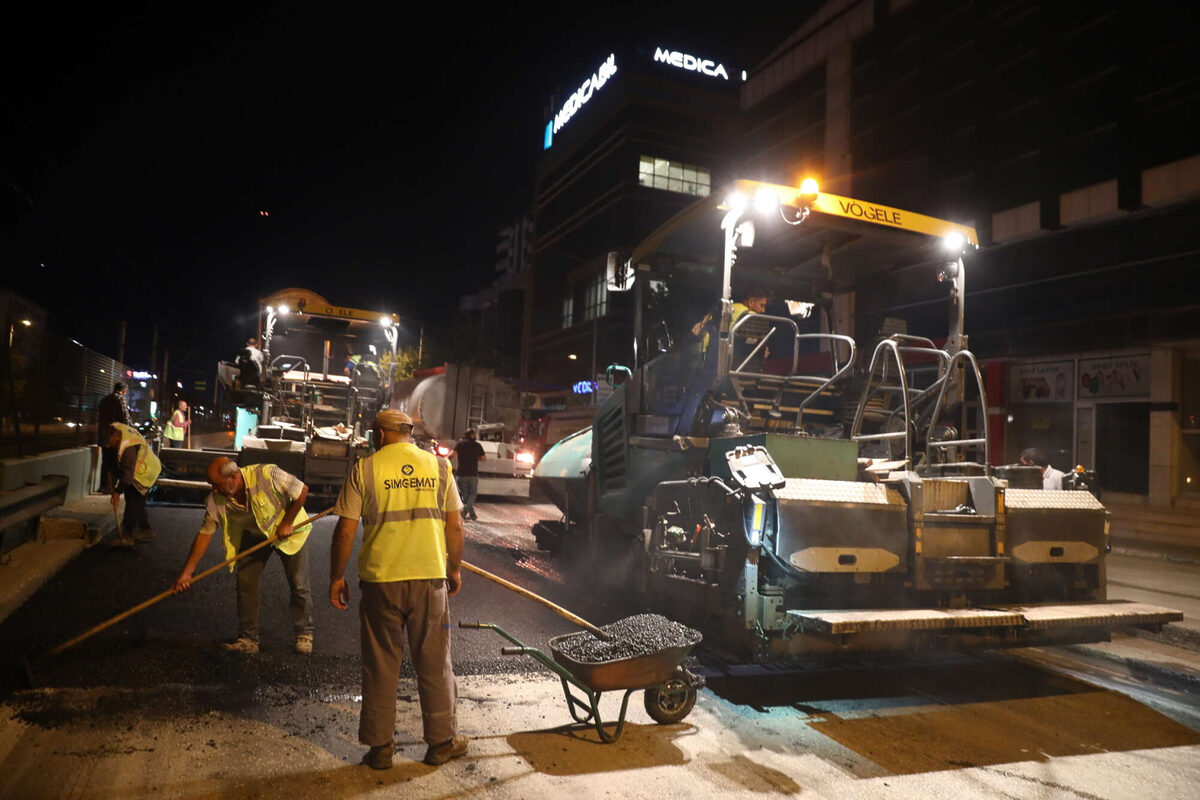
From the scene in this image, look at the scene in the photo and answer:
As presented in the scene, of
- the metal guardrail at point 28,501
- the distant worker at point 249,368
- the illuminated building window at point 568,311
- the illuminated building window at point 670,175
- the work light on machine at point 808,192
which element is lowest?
the metal guardrail at point 28,501

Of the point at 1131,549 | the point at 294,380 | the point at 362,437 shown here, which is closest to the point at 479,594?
the point at 362,437

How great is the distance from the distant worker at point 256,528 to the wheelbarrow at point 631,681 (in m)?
1.74

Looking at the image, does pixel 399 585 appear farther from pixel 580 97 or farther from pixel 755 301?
pixel 580 97

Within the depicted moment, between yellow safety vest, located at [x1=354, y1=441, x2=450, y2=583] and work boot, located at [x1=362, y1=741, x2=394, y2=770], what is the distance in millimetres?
721

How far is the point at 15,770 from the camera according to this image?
3.25 m

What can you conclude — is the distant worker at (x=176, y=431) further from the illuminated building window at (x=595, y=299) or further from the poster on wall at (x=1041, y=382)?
the illuminated building window at (x=595, y=299)

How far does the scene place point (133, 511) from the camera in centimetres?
880

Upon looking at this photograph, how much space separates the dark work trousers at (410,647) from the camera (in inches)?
139

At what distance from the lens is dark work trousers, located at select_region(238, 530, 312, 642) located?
5.20 metres

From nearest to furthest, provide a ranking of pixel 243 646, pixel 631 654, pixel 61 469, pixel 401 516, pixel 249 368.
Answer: pixel 401 516
pixel 631 654
pixel 243 646
pixel 61 469
pixel 249 368

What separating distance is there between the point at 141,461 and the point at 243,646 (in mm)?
4518

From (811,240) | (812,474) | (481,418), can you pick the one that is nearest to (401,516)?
(812,474)

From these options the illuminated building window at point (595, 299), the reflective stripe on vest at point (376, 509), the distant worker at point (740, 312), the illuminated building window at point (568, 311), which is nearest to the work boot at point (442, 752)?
the reflective stripe on vest at point (376, 509)

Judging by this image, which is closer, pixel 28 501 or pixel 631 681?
pixel 631 681
